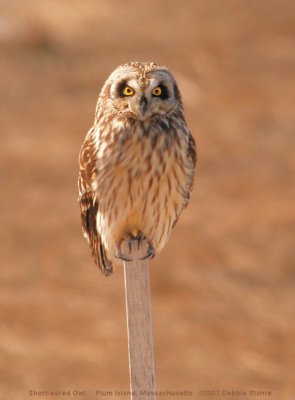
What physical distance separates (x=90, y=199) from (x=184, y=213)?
7.68 metres

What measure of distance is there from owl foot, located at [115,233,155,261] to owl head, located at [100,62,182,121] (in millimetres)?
541

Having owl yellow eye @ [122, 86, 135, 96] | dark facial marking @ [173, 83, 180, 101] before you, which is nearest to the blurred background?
dark facial marking @ [173, 83, 180, 101]

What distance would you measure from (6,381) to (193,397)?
1.54 m

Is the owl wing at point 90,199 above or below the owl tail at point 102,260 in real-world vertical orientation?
above

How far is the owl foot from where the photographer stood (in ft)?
17.6

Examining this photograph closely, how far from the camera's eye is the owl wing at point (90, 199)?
19.0 ft

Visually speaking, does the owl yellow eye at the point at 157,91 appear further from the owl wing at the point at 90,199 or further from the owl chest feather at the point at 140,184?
the owl wing at the point at 90,199

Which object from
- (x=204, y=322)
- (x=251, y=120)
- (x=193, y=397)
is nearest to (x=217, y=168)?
(x=251, y=120)

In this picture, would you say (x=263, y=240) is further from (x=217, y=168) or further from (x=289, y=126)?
(x=289, y=126)

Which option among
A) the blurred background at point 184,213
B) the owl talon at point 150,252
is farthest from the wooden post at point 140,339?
the blurred background at point 184,213

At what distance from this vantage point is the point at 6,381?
10.8 meters

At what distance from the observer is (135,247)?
18.0ft

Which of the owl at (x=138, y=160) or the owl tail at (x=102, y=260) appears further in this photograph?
the owl tail at (x=102, y=260)

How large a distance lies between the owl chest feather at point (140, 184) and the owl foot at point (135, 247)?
0.10 feet
